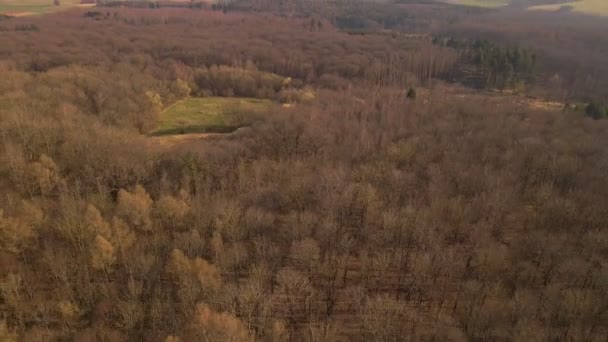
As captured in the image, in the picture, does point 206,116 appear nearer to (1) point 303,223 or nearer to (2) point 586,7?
(1) point 303,223

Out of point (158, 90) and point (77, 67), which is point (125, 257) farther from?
point (77, 67)

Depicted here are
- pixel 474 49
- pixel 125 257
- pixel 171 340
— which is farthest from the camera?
pixel 474 49

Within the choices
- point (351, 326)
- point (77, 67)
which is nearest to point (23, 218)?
point (351, 326)


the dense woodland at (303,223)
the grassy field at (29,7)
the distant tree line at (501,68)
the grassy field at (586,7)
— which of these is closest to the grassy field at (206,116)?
the dense woodland at (303,223)

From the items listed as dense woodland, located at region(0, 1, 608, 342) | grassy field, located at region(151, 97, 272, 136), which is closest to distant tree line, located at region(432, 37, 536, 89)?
dense woodland, located at region(0, 1, 608, 342)

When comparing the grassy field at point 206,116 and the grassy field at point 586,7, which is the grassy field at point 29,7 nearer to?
the grassy field at point 206,116

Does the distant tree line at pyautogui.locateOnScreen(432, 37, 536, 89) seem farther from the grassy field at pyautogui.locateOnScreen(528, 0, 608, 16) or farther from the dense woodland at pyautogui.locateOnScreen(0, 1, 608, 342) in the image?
the grassy field at pyautogui.locateOnScreen(528, 0, 608, 16)
